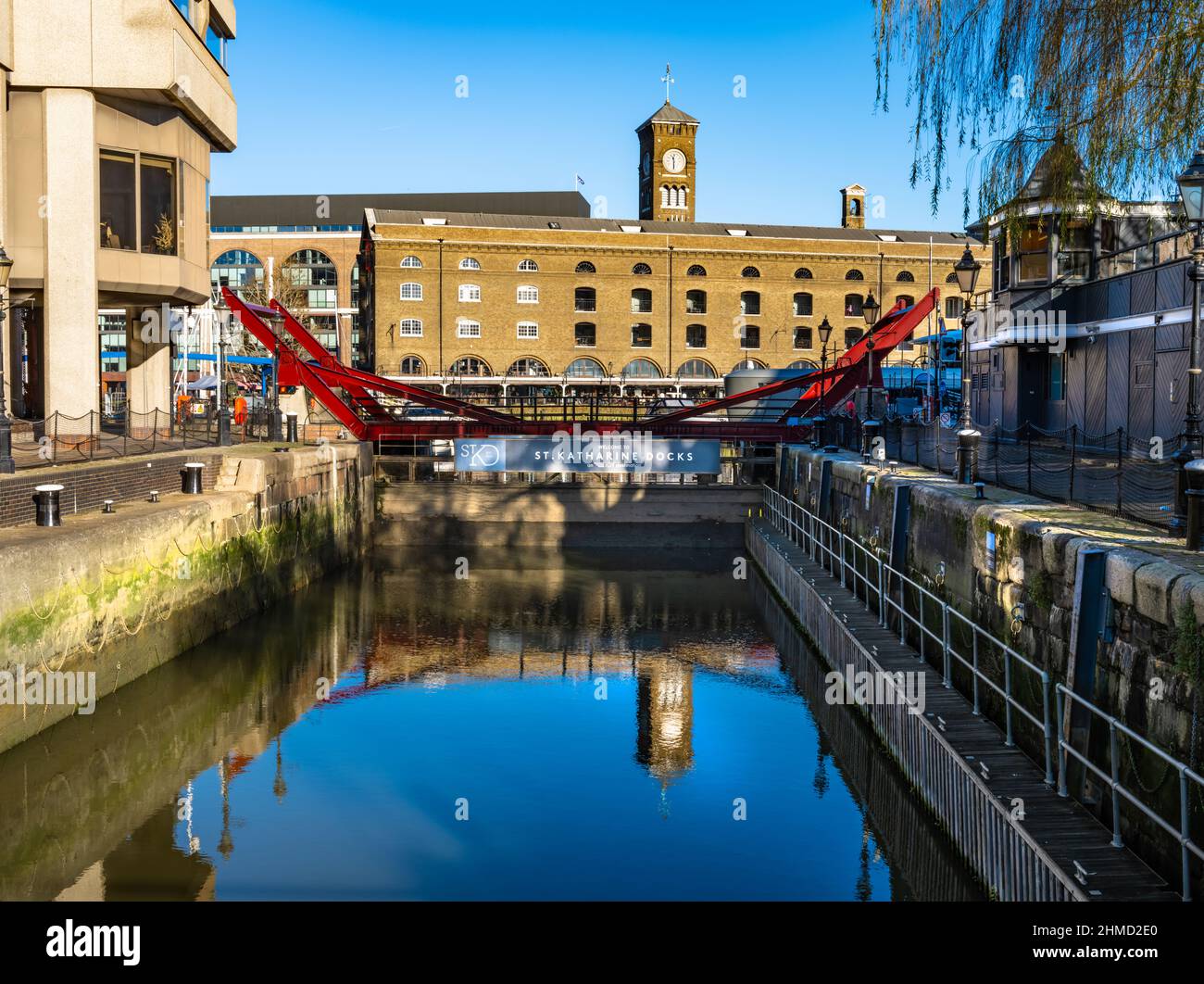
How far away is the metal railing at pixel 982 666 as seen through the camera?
758 cm

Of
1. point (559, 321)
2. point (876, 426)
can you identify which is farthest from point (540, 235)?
point (876, 426)

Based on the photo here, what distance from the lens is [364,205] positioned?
99875 mm

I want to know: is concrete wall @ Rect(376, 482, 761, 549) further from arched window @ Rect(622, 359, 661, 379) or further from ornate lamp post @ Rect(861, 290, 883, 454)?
arched window @ Rect(622, 359, 661, 379)

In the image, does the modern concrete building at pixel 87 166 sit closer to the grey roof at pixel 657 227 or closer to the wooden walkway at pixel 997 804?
the wooden walkway at pixel 997 804

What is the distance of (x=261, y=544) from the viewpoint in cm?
2247

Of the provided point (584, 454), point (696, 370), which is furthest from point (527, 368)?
point (584, 454)

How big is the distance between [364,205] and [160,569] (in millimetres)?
87136

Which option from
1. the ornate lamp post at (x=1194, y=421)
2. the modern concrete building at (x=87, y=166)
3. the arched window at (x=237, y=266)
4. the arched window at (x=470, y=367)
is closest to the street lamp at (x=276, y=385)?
the modern concrete building at (x=87, y=166)

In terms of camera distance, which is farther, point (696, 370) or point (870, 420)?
point (696, 370)

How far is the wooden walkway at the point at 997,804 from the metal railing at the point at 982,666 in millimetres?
171

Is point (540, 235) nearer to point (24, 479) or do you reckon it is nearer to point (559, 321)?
point (559, 321)

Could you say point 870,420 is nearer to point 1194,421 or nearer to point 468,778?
point 468,778

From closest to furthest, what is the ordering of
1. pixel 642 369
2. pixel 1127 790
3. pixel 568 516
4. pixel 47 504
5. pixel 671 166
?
pixel 1127 790 → pixel 47 504 → pixel 568 516 → pixel 642 369 → pixel 671 166
